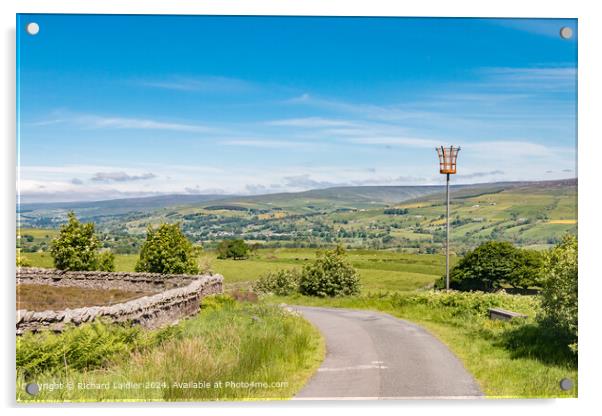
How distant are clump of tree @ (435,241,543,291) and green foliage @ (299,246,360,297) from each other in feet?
4.59

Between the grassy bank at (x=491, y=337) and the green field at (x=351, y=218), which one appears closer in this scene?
the grassy bank at (x=491, y=337)

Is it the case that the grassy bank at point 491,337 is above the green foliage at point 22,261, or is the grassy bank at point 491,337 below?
below

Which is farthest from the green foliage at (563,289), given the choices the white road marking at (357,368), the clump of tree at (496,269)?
the white road marking at (357,368)

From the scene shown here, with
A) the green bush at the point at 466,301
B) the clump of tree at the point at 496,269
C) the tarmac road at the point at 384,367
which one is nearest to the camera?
the tarmac road at the point at 384,367

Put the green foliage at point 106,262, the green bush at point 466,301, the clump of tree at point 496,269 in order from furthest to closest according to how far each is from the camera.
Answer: the green bush at point 466,301, the green foliage at point 106,262, the clump of tree at point 496,269

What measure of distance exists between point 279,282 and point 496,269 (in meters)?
3.38

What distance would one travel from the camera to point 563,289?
7938 millimetres

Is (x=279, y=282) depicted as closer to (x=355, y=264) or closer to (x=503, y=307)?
(x=355, y=264)

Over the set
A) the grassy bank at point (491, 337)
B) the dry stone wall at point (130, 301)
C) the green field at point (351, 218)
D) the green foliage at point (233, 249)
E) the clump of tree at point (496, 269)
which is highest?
the green field at point (351, 218)

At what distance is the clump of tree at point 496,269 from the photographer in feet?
29.3

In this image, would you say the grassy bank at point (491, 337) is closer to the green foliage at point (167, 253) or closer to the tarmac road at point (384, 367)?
the tarmac road at point (384, 367)

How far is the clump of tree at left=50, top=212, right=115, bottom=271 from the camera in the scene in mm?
8656

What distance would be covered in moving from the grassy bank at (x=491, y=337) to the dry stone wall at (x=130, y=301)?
1328 mm

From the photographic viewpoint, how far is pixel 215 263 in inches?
384
